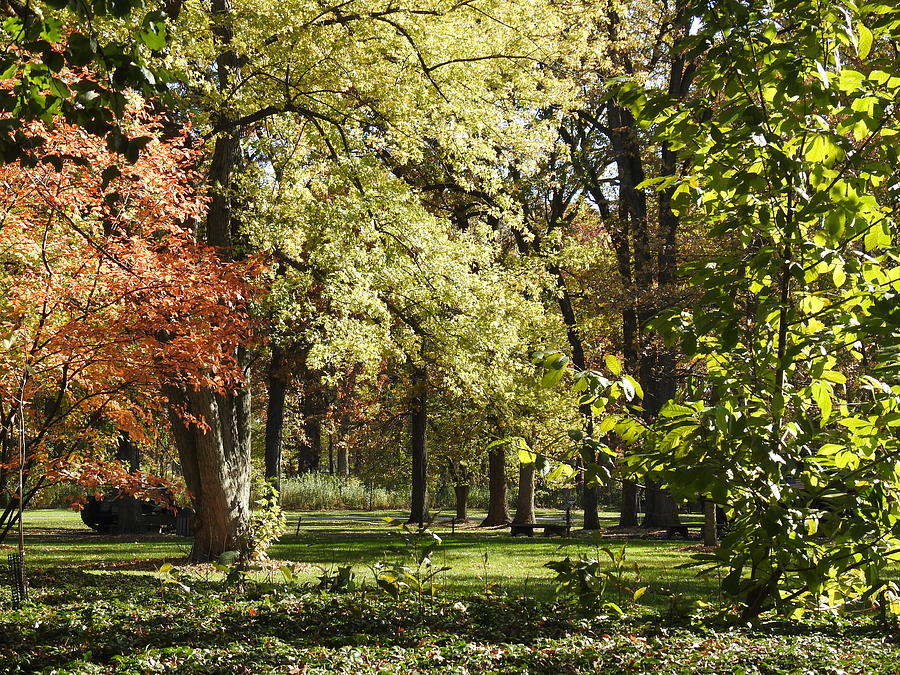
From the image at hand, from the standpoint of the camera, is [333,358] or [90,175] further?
[333,358]

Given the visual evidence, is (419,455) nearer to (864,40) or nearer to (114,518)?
(114,518)

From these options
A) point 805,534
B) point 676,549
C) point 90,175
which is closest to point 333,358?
point 90,175

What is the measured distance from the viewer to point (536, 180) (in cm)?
1855

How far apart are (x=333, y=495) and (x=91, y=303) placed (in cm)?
2681

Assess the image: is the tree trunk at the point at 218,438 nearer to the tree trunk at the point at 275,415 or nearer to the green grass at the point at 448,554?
the green grass at the point at 448,554

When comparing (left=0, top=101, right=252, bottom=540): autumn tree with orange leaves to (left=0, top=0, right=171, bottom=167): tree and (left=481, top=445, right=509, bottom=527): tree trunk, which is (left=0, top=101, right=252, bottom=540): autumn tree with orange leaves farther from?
(left=481, top=445, right=509, bottom=527): tree trunk

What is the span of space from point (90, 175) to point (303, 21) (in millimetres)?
4702

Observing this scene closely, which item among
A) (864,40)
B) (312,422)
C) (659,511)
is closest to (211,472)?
(864,40)

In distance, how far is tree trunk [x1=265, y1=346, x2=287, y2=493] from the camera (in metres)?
24.0

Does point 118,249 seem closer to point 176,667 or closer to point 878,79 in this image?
point 176,667

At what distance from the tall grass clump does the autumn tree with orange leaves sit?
959 inches

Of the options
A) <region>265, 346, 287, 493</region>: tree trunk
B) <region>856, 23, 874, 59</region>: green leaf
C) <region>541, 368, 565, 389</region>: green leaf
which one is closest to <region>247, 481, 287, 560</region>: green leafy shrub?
<region>541, 368, 565, 389</region>: green leaf

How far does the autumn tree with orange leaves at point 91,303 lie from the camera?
7672mm

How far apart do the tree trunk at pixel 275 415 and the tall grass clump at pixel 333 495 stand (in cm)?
816
